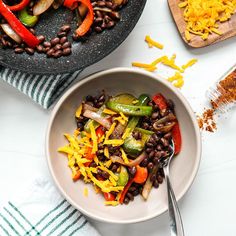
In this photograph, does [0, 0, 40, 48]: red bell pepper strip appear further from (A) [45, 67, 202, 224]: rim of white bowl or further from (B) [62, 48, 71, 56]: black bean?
(A) [45, 67, 202, 224]: rim of white bowl

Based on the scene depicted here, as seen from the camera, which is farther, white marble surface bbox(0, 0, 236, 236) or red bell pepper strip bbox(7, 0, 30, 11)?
white marble surface bbox(0, 0, 236, 236)

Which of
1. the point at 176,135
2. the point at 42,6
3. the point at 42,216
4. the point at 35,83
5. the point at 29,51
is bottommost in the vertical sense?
the point at 42,216

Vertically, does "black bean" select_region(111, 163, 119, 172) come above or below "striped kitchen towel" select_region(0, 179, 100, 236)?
above

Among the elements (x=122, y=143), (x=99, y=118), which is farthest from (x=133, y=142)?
(x=99, y=118)

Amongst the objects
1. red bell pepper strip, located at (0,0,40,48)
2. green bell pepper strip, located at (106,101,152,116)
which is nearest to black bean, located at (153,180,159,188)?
green bell pepper strip, located at (106,101,152,116)

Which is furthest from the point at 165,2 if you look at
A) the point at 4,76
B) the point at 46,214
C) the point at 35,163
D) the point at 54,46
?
the point at 46,214

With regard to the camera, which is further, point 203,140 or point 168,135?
point 203,140

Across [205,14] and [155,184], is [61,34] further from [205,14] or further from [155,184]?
[155,184]
